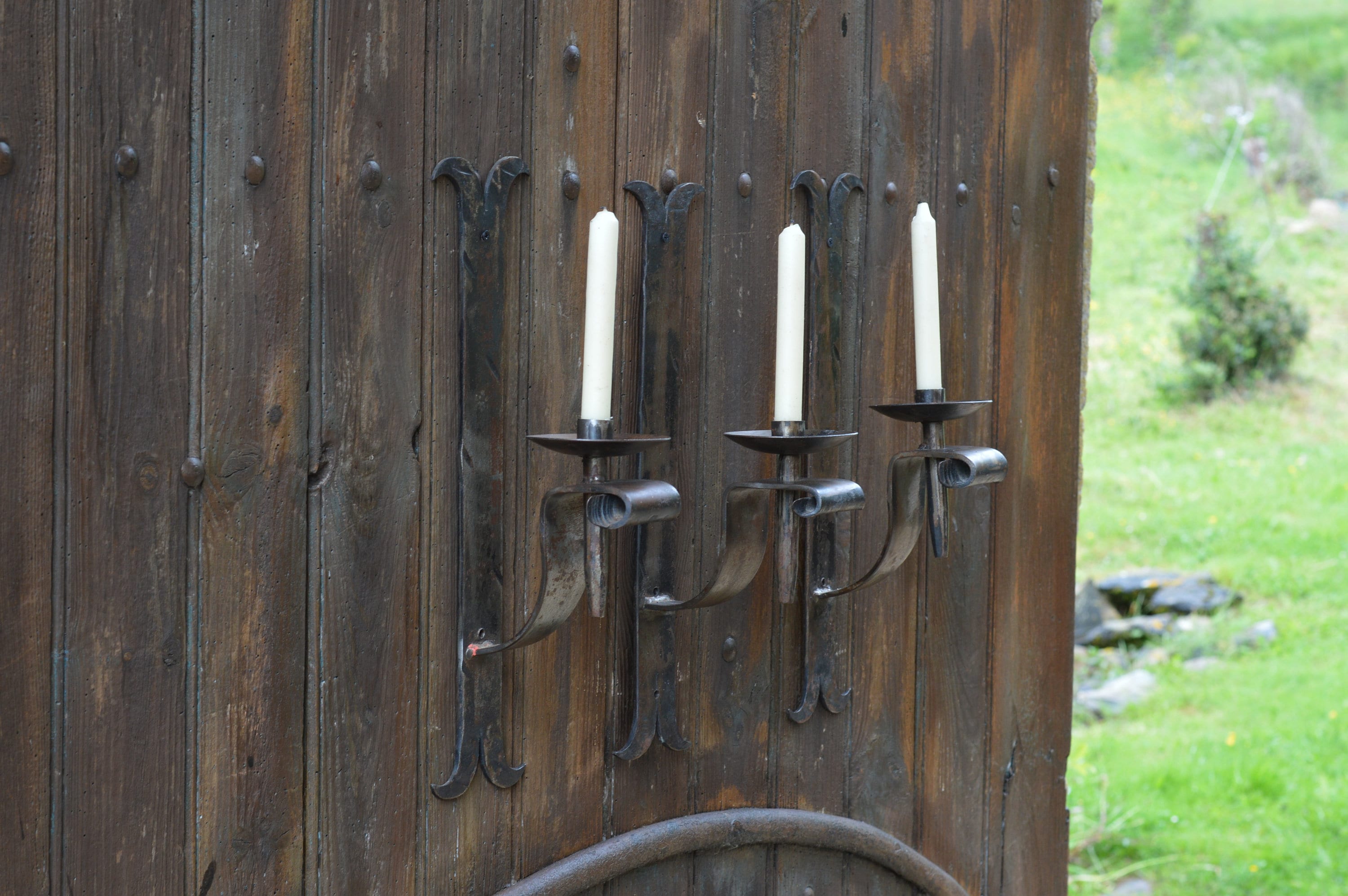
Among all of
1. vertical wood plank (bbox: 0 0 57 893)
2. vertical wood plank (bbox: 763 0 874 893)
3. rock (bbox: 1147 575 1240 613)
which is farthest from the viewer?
rock (bbox: 1147 575 1240 613)

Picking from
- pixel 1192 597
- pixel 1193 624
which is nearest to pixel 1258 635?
pixel 1193 624

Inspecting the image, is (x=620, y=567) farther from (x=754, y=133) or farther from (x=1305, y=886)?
(x=1305, y=886)

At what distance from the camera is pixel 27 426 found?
696 millimetres

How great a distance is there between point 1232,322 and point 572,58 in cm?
609

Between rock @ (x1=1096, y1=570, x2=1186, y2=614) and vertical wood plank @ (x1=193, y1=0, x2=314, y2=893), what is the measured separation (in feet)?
12.8

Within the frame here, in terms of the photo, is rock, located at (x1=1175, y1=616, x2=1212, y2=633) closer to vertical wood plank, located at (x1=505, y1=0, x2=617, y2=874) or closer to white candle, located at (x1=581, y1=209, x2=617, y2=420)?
vertical wood plank, located at (x1=505, y1=0, x2=617, y2=874)

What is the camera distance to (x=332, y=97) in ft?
2.62

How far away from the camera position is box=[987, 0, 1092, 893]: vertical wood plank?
1204 mm

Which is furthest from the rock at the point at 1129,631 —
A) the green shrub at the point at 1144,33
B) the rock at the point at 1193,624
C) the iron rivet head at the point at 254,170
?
the green shrub at the point at 1144,33

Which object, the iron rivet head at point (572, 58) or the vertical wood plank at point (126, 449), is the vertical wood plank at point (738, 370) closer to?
the iron rivet head at point (572, 58)

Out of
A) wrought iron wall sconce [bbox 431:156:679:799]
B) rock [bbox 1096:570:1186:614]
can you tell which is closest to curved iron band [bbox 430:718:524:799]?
wrought iron wall sconce [bbox 431:156:679:799]

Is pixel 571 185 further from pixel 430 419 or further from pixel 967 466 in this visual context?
pixel 967 466

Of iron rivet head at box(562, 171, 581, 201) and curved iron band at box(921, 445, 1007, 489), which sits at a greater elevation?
iron rivet head at box(562, 171, 581, 201)

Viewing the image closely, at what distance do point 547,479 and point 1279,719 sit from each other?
121 inches
